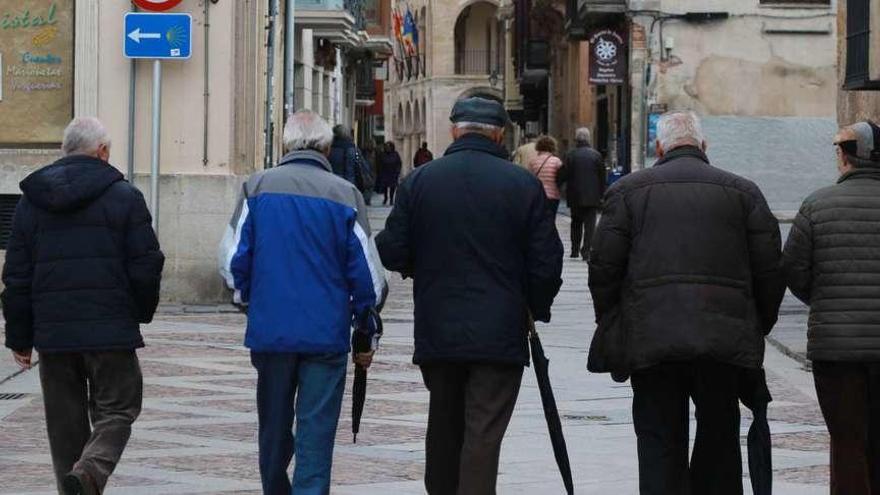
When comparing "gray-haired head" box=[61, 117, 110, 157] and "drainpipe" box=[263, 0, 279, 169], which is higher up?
"drainpipe" box=[263, 0, 279, 169]

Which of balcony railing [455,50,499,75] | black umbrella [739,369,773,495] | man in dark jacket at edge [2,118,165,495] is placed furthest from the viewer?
balcony railing [455,50,499,75]

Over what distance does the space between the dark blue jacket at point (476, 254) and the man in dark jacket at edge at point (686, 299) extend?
0.27 metres

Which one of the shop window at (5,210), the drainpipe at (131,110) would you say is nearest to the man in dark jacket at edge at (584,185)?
the drainpipe at (131,110)

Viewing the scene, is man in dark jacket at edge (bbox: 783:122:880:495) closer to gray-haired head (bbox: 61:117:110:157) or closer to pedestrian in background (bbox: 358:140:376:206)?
gray-haired head (bbox: 61:117:110:157)

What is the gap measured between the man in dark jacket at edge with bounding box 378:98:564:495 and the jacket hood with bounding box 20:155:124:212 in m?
1.28

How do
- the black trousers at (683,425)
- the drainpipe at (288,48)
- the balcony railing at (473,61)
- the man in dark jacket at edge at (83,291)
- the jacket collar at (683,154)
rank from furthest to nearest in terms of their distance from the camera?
the balcony railing at (473,61) < the drainpipe at (288,48) < the man in dark jacket at edge at (83,291) < the jacket collar at (683,154) < the black trousers at (683,425)

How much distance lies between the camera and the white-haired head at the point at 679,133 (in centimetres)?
831

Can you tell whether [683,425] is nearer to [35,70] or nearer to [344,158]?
[35,70]

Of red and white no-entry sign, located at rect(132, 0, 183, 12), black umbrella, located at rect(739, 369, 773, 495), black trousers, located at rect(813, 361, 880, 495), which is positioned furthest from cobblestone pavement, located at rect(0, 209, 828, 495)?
red and white no-entry sign, located at rect(132, 0, 183, 12)

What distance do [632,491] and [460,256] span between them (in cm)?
206

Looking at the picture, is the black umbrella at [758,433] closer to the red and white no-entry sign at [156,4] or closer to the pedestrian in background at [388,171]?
the red and white no-entry sign at [156,4]

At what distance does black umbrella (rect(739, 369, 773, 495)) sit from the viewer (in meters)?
8.19

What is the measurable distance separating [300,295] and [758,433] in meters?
1.90

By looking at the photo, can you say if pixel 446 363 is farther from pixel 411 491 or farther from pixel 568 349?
pixel 568 349
